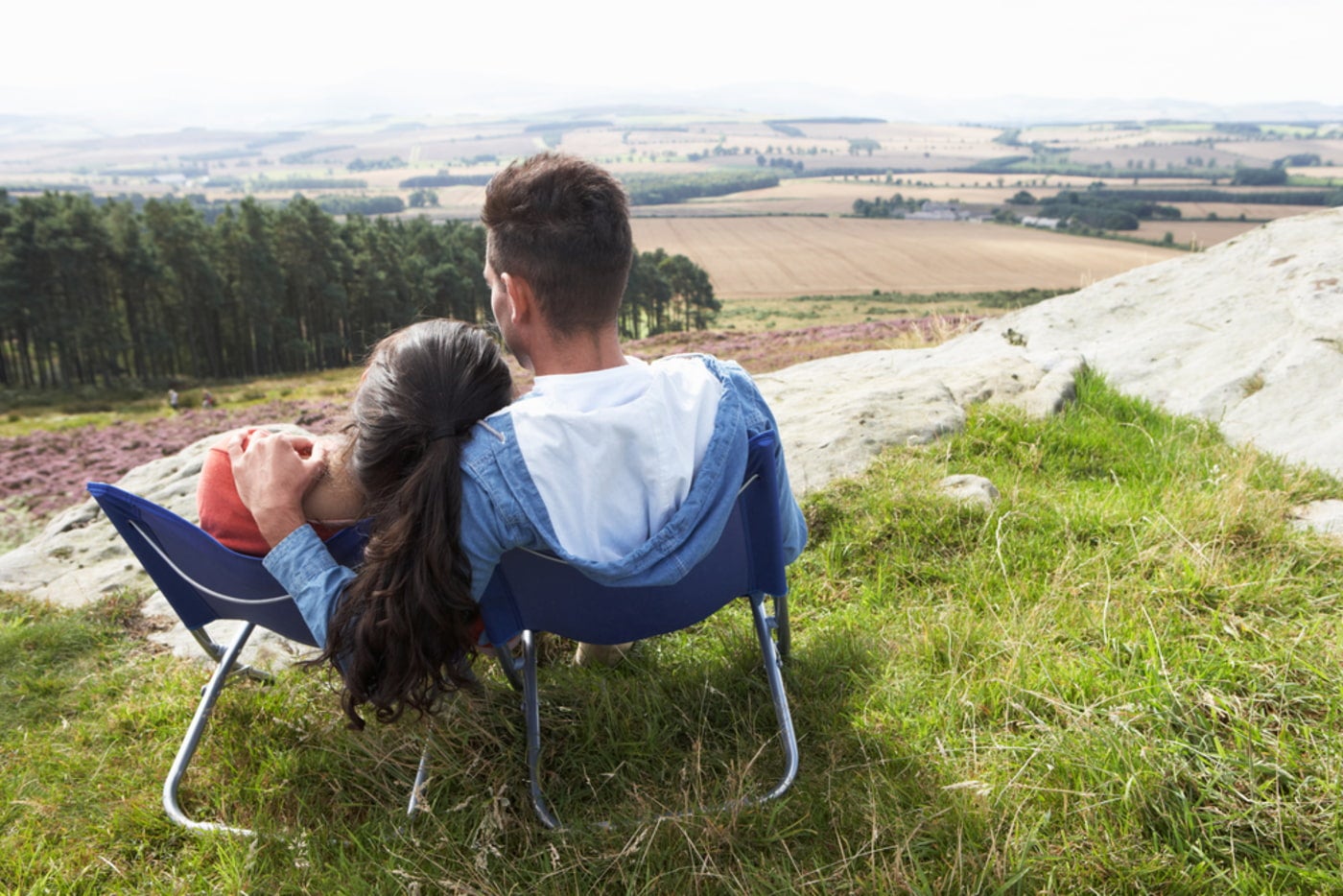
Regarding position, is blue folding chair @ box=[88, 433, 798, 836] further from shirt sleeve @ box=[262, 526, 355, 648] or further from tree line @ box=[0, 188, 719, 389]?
tree line @ box=[0, 188, 719, 389]

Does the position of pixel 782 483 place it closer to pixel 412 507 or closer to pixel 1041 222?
pixel 412 507

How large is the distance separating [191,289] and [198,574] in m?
52.5

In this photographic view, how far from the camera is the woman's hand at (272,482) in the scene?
2180mm

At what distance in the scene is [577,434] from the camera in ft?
6.45

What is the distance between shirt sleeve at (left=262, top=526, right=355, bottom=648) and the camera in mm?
2117

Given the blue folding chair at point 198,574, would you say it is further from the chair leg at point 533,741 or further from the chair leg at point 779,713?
the chair leg at point 779,713

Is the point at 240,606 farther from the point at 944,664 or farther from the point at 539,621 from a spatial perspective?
the point at 944,664

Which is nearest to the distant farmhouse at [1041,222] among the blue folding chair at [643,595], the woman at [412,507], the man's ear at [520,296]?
the blue folding chair at [643,595]

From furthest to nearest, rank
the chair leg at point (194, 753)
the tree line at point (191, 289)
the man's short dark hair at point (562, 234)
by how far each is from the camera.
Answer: the tree line at point (191, 289), the chair leg at point (194, 753), the man's short dark hair at point (562, 234)

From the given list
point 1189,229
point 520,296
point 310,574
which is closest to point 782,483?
point 520,296

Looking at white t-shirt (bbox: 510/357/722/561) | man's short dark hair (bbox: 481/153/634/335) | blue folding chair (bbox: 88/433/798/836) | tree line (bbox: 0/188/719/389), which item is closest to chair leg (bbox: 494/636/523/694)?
blue folding chair (bbox: 88/433/798/836)

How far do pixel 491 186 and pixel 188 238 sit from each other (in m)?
53.1

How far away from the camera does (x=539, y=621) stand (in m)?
2.32

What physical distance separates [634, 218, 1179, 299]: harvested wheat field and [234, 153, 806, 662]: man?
58812 mm
